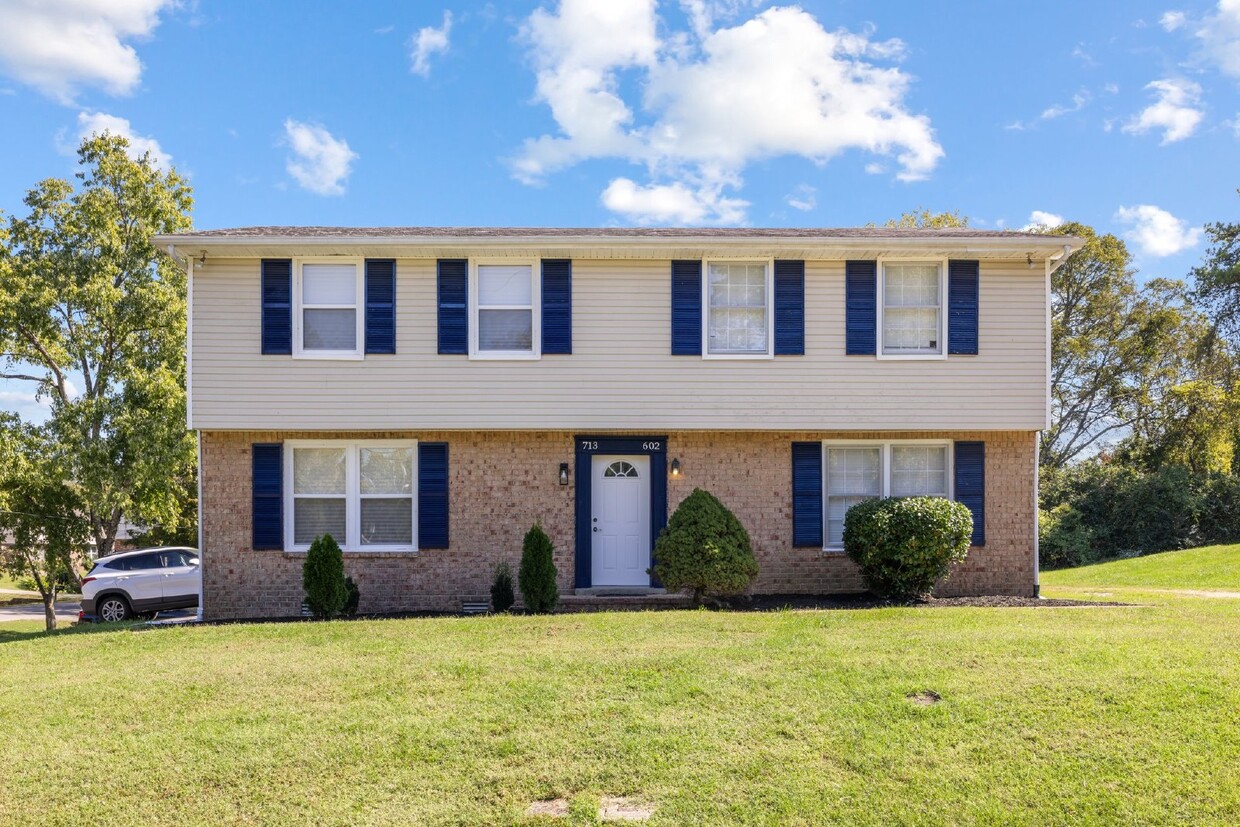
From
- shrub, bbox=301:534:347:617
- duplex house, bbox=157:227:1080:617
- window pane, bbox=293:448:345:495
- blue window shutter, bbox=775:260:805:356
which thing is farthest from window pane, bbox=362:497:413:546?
blue window shutter, bbox=775:260:805:356

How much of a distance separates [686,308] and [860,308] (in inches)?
100

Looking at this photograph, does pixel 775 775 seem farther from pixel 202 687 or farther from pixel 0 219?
pixel 0 219

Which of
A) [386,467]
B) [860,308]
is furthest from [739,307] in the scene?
[386,467]

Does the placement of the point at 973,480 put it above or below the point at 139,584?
above

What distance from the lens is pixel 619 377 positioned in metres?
12.1

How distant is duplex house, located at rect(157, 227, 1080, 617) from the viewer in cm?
1195

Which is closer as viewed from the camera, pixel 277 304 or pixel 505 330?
pixel 277 304

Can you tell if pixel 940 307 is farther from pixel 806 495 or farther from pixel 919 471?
→ pixel 806 495

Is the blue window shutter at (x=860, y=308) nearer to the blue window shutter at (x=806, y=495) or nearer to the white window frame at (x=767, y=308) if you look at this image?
the white window frame at (x=767, y=308)

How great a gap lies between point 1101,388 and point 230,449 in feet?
87.5

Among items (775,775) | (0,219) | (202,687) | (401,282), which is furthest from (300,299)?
(0,219)

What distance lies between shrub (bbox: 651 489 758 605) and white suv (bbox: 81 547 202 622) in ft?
32.1

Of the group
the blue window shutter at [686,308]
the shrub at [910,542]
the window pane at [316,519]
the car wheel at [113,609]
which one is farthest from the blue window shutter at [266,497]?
the shrub at [910,542]

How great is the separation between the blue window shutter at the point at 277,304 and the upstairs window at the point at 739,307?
19.7 feet
